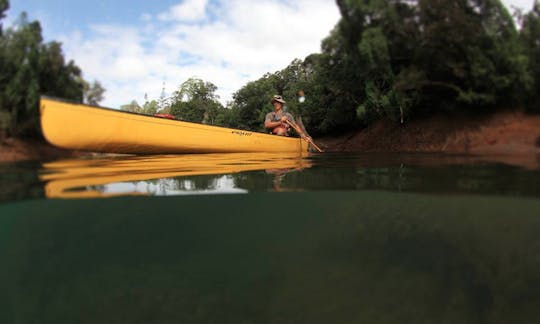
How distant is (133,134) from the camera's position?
738 cm

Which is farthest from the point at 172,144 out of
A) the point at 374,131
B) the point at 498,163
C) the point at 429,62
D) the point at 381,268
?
the point at 374,131

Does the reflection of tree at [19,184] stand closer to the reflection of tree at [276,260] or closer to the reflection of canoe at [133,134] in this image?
the reflection of tree at [276,260]

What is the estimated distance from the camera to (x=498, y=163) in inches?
223

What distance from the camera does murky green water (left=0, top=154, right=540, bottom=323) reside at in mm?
4289

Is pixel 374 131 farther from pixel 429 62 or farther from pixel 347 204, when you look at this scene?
pixel 347 204

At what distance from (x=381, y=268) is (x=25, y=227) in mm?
6114

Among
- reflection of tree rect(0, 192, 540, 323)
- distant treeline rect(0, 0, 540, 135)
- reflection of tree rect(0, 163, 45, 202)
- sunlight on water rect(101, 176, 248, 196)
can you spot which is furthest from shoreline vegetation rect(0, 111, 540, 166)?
sunlight on water rect(101, 176, 248, 196)

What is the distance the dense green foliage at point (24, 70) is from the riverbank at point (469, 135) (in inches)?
320

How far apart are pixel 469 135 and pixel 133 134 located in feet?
25.9

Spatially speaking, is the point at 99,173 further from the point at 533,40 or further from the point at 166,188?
the point at 533,40

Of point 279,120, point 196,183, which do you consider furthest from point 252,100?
point 196,183

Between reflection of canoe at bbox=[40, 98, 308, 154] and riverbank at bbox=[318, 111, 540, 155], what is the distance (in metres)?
4.38

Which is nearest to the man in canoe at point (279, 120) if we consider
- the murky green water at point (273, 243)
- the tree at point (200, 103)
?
the murky green water at point (273, 243)

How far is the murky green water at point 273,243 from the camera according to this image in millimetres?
4289
